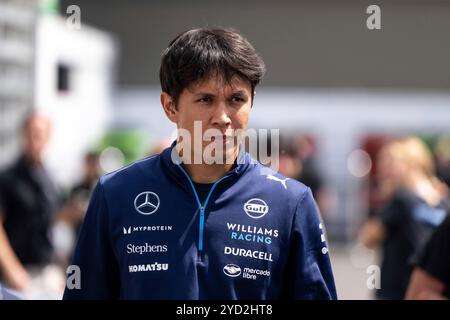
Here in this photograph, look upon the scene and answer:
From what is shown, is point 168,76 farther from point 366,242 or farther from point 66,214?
point 66,214

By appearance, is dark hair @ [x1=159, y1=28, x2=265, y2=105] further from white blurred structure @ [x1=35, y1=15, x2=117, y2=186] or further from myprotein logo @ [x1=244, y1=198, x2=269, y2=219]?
white blurred structure @ [x1=35, y1=15, x2=117, y2=186]

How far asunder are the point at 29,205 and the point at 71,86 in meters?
7.29

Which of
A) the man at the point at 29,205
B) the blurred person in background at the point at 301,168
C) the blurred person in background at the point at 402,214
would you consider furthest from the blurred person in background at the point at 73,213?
the blurred person in background at the point at 402,214

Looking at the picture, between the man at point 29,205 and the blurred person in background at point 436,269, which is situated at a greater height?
the blurred person in background at point 436,269

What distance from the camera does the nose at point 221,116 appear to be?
2.14m

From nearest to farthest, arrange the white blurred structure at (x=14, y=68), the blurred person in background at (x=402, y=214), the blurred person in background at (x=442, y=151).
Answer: the blurred person in background at (x=402, y=214) < the white blurred structure at (x=14, y=68) < the blurred person in background at (x=442, y=151)

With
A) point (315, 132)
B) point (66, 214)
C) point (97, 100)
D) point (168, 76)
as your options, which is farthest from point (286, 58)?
point (168, 76)

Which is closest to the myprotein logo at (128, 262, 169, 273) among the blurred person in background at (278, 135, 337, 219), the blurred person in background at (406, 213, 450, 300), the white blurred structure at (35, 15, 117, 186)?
the blurred person in background at (406, 213, 450, 300)

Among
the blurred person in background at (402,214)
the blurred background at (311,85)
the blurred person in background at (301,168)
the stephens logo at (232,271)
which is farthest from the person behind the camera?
the blurred background at (311,85)

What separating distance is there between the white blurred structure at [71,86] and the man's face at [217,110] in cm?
732

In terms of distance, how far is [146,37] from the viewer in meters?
15.5

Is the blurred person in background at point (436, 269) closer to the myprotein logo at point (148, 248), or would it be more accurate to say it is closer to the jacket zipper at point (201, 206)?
the jacket zipper at point (201, 206)

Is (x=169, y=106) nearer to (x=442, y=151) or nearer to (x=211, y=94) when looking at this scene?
(x=211, y=94)

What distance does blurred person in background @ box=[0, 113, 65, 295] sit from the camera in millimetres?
5512
